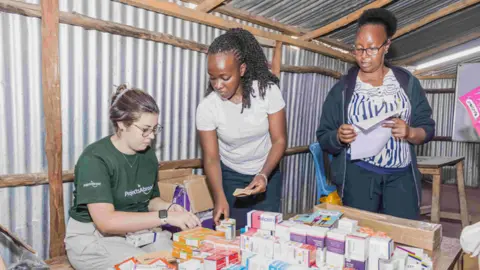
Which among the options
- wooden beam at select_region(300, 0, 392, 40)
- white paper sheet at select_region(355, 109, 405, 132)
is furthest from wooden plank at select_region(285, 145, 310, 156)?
white paper sheet at select_region(355, 109, 405, 132)

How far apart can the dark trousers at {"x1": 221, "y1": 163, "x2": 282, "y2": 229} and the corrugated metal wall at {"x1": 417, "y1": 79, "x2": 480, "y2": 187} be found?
22.5 ft

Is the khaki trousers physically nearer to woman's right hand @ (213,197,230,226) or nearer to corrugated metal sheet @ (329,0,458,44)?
woman's right hand @ (213,197,230,226)

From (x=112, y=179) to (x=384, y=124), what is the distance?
1.35 m

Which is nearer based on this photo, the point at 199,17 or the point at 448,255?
the point at 448,255

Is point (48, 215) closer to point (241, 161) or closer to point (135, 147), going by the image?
point (135, 147)

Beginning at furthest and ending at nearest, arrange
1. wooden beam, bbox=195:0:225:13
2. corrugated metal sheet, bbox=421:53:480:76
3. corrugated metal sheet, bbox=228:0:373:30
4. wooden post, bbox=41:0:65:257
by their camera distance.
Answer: corrugated metal sheet, bbox=421:53:480:76 → corrugated metal sheet, bbox=228:0:373:30 → wooden beam, bbox=195:0:225:13 → wooden post, bbox=41:0:65:257

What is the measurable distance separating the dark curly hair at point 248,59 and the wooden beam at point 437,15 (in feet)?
11.2

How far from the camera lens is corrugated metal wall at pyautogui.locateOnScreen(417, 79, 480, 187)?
308 inches

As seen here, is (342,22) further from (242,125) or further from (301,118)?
(242,125)

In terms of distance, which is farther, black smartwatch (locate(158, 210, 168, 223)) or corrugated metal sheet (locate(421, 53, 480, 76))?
corrugated metal sheet (locate(421, 53, 480, 76))

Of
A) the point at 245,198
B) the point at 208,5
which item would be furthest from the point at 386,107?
the point at 208,5

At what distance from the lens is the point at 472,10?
16.3ft

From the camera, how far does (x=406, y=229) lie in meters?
1.68

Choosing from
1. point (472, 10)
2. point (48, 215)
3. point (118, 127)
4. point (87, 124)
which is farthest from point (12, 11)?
point (472, 10)
